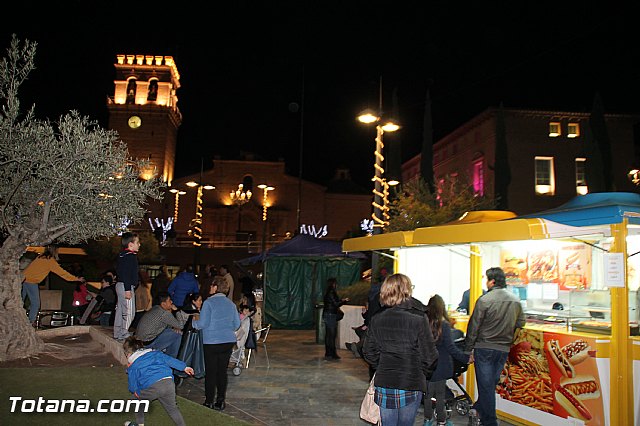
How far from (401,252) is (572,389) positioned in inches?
207

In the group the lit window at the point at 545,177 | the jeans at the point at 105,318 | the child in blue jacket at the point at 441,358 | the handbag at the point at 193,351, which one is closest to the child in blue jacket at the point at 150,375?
the handbag at the point at 193,351

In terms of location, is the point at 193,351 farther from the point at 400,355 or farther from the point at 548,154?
the point at 548,154

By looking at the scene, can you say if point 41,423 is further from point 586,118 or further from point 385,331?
point 586,118

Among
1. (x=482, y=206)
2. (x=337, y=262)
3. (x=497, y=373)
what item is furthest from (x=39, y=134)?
(x=482, y=206)

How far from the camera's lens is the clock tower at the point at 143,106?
5131 centimetres

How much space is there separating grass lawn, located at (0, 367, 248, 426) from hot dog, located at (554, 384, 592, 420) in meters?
3.66

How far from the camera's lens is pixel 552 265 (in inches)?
316

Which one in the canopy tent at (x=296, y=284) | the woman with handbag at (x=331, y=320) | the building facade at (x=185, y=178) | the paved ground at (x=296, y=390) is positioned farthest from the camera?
the building facade at (x=185, y=178)

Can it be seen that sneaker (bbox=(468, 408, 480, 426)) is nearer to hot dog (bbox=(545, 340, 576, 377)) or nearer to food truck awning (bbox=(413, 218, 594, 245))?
hot dog (bbox=(545, 340, 576, 377))

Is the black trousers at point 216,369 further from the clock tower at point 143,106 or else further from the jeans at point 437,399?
the clock tower at point 143,106

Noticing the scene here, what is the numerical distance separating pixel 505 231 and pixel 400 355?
283cm

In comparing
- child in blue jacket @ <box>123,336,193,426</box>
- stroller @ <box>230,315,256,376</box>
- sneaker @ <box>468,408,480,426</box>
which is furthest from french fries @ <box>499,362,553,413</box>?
stroller @ <box>230,315,256,376</box>

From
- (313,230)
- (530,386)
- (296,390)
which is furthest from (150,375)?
(313,230)

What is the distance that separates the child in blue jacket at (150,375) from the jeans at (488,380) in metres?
3.23
